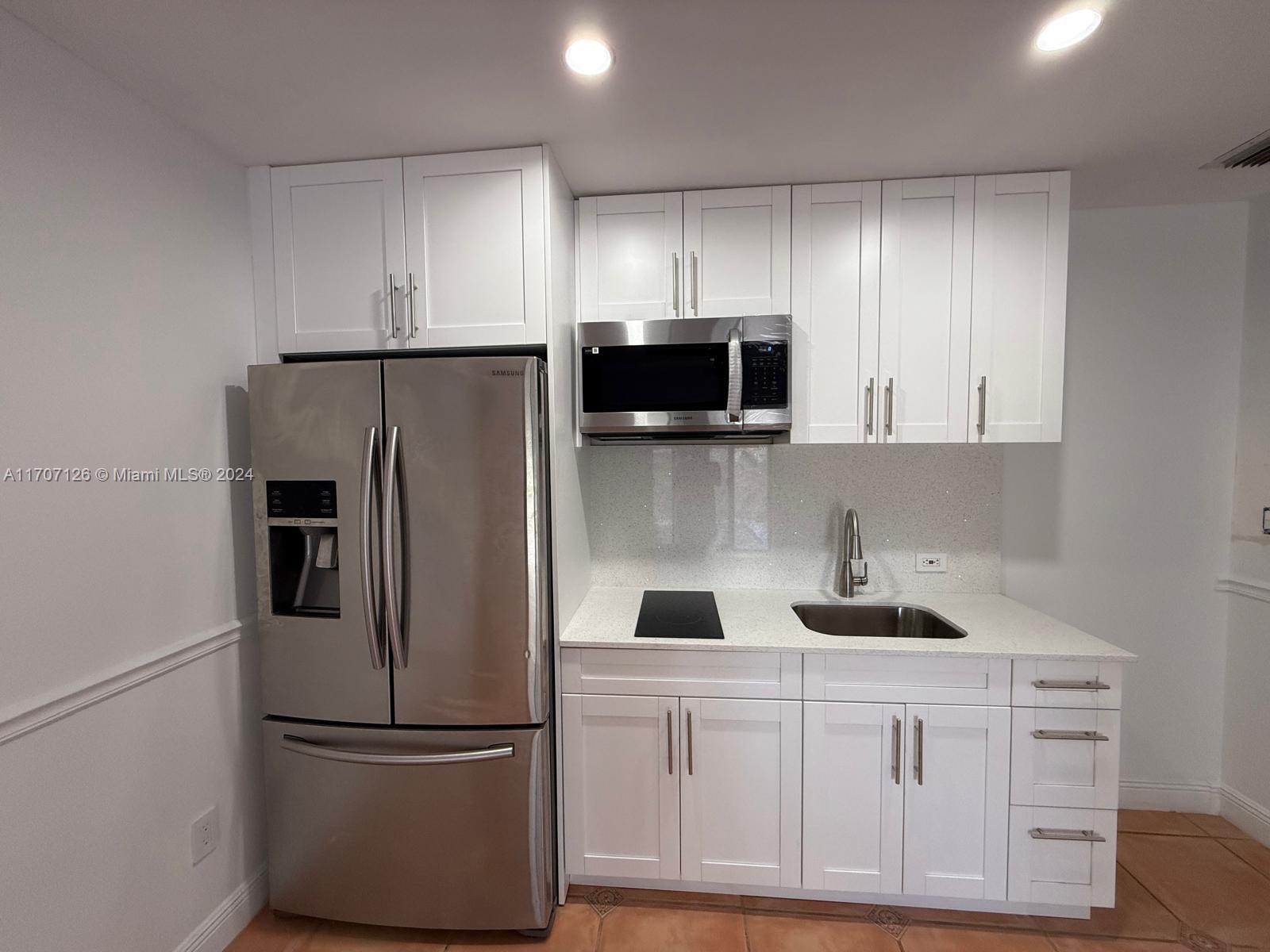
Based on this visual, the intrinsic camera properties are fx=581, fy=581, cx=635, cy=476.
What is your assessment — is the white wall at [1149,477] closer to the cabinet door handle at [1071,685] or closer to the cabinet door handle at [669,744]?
the cabinet door handle at [1071,685]

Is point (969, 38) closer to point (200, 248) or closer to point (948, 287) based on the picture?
point (948, 287)

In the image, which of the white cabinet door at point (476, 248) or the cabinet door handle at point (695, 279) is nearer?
the white cabinet door at point (476, 248)

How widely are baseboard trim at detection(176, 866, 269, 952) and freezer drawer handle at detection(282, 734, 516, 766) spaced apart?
21.0 inches

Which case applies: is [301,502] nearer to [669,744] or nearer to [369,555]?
[369,555]

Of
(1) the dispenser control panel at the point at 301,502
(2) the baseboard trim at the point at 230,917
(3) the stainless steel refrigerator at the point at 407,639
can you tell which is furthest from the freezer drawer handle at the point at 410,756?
(1) the dispenser control panel at the point at 301,502

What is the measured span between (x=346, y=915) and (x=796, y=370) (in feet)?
7.72

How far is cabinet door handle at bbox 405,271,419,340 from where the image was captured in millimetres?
1896

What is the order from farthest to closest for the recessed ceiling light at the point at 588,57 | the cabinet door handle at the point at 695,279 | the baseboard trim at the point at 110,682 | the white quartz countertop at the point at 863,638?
the cabinet door handle at the point at 695,279
the white quartz countertop at the point at 863,638
the recessed ceiling light at the point at 588,57
the baseboard trim at the point at 110,682

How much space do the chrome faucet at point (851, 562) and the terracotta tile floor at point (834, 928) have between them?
108 centimetres

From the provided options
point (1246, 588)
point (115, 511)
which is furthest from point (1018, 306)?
point (115, 511)

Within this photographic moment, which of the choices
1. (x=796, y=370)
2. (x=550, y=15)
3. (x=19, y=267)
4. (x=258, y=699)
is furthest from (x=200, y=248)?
(x=796, y=370)

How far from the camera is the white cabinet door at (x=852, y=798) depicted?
184cm

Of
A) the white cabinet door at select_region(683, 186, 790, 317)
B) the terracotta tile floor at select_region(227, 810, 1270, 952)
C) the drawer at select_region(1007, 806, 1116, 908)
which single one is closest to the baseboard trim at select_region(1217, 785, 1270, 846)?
the terracotta tile floor at select_region(227, 810, 1270, 952)

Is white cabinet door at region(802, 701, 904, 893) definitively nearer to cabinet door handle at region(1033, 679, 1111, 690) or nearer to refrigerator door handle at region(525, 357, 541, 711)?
cabinet door handle at region(1033, 679, 1111, 690)
